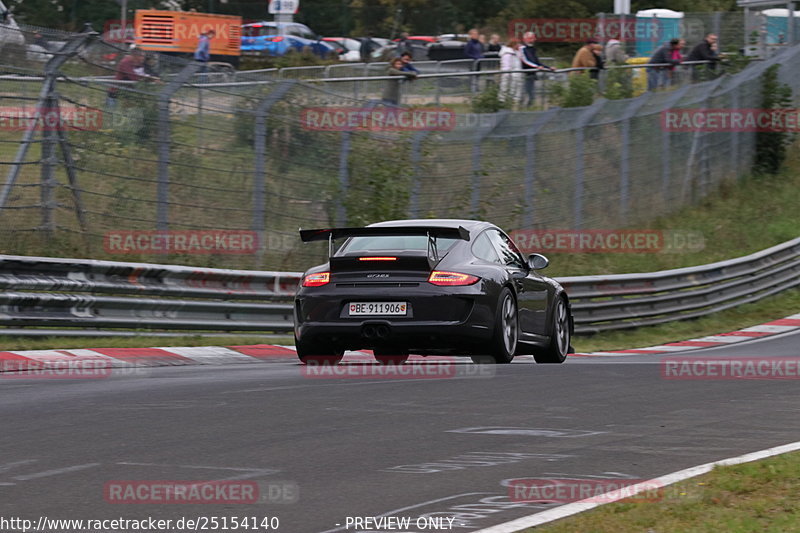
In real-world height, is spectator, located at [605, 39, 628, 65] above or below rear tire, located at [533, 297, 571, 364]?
above

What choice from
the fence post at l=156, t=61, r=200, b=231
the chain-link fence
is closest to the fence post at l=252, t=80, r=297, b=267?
the chain-link fence

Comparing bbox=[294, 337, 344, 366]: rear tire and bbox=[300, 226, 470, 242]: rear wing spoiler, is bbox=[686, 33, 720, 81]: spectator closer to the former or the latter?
bbox=[294, 337, 344, 366]: rear tire

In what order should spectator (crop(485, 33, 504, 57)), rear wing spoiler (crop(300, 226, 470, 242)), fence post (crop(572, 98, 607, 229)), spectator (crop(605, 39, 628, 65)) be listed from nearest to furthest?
rear wing spoiler (crop(300, 226, 470, 242))
fence post (crop(572, 98, 607, 229))
spectator (crop(485, 33, 504, 57))
spectator (crop(605, 39, 628, 65))

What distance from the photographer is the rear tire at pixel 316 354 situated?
12039 mm

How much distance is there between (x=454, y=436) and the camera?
797 centimetres

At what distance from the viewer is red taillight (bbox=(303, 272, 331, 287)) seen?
11820 millimetres

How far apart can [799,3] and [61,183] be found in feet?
101

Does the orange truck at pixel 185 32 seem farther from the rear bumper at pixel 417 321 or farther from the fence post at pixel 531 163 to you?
the rear bumper at pixel 417 321

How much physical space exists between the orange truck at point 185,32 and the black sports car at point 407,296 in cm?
2989

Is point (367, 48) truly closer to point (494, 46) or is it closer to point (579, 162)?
point (494, 46)

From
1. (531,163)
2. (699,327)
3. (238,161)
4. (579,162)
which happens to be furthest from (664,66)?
(238,161)

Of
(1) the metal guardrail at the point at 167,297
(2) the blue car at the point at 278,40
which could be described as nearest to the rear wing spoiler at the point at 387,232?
(1) the metal guardrail at the point at 167,297

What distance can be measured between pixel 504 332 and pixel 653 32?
103ft

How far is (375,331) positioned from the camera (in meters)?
11.5
